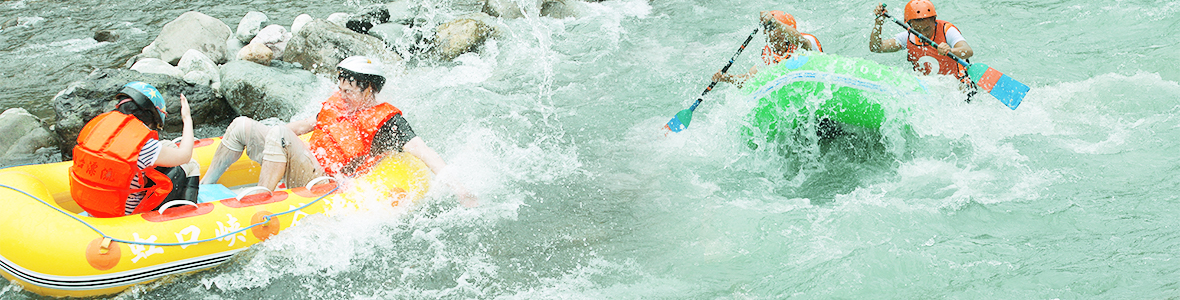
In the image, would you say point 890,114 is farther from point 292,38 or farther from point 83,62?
point 83,62

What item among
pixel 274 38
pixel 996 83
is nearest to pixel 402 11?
pixel 274 38

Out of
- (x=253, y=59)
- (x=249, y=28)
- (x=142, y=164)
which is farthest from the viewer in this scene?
(x=249, y=28)

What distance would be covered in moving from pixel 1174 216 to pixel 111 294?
5836 millimetres

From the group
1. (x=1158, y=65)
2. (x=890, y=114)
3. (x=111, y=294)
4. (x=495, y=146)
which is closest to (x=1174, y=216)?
(x=890, y=114)

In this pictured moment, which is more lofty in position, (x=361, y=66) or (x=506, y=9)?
(x=361, y=66)

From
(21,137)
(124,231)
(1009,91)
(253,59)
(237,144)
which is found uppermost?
(1009,91)

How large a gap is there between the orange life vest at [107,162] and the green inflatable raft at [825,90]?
364cm

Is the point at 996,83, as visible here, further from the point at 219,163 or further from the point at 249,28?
the point at 249,28

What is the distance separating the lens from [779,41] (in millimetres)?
5348

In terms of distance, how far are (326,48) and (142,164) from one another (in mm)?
3705

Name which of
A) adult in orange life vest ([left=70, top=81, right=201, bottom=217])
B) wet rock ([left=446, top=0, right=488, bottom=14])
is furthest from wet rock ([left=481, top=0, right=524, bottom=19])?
adult in orange life vest ([left=70, top=81, right=201, bottom=217])

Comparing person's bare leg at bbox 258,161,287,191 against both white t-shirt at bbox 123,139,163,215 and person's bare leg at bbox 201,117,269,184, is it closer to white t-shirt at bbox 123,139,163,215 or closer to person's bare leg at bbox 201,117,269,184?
person's bare leg at bbox 201,117,269,184

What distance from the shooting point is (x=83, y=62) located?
8617 millimetres

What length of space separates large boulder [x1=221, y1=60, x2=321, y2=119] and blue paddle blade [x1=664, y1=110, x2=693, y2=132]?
335cm
